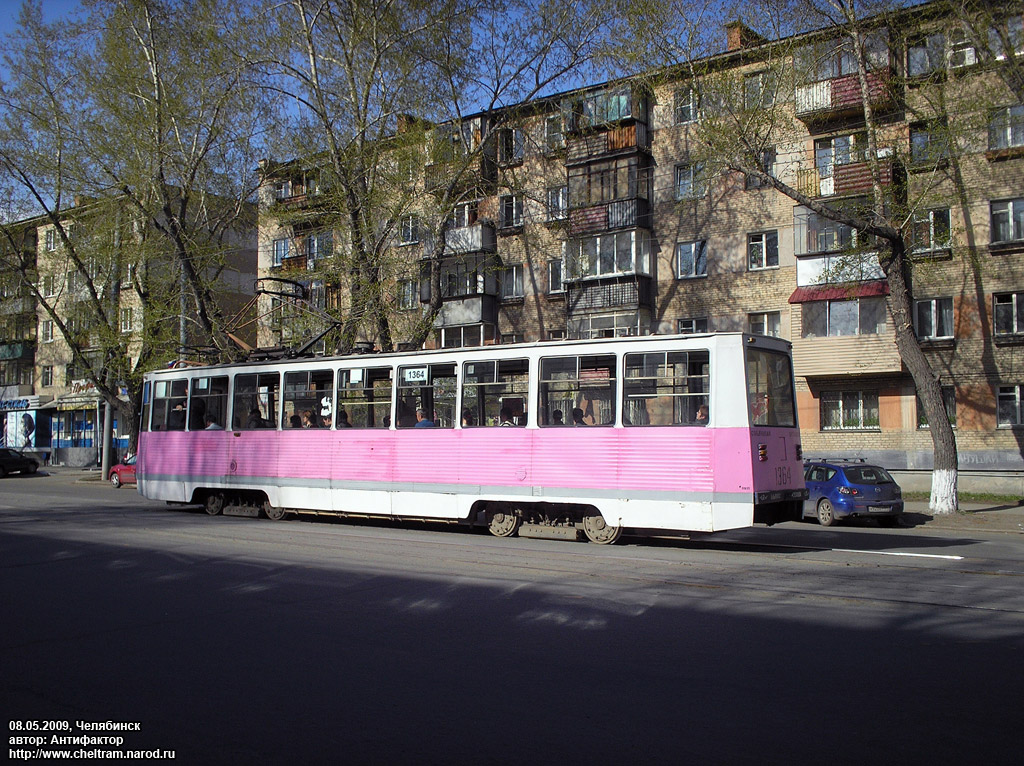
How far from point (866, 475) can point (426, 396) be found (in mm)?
10749

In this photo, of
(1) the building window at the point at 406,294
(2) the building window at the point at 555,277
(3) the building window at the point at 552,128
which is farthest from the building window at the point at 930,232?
(1) the building window at the point at 406,294

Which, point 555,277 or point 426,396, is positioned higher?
point 555,277

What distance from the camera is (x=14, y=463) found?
4053 centimetres

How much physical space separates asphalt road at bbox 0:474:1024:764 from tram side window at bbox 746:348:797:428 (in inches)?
81.0

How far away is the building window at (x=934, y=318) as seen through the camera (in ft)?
93.0

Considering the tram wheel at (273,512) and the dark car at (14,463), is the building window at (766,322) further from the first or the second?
the dark car at (14,463)

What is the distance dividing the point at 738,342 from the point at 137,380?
2758 centimetres

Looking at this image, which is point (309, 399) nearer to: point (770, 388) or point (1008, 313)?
point (770, 388)

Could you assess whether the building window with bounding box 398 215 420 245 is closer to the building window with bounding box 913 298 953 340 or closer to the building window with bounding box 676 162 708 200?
the building window with bounding box 676 162 708 200

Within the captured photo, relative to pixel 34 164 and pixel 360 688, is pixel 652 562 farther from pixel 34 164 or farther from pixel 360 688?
pixel 34 164

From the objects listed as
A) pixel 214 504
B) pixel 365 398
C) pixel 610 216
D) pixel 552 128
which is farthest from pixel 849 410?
pixel 214 504

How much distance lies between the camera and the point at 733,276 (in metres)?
31.9

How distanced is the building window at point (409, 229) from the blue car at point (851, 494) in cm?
1311

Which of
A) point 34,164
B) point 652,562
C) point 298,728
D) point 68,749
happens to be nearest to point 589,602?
point 652,562
